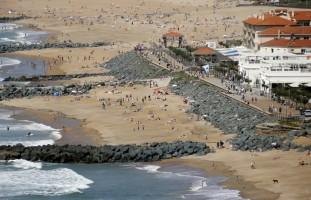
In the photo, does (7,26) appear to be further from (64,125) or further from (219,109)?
(219,109)

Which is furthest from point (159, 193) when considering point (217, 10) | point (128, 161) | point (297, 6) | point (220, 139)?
point (217, 10)

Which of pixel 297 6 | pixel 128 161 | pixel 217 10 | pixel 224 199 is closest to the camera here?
pixel 224 199

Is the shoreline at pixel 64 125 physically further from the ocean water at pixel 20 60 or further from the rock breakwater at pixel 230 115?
the ocean water at pixel 20 60

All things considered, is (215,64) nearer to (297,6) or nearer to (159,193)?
(159,193)

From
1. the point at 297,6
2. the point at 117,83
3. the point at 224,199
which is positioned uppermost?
the point at 297,6

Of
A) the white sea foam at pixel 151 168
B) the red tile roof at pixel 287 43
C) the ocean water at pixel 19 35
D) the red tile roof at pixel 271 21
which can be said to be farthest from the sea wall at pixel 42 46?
the white sea foam at pixel 151 168

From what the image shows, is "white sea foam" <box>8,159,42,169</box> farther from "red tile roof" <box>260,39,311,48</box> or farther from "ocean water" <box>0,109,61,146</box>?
"red tile roof" <box>260,39,311,48</box>

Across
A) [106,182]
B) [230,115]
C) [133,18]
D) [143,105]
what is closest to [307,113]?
[230,115]
